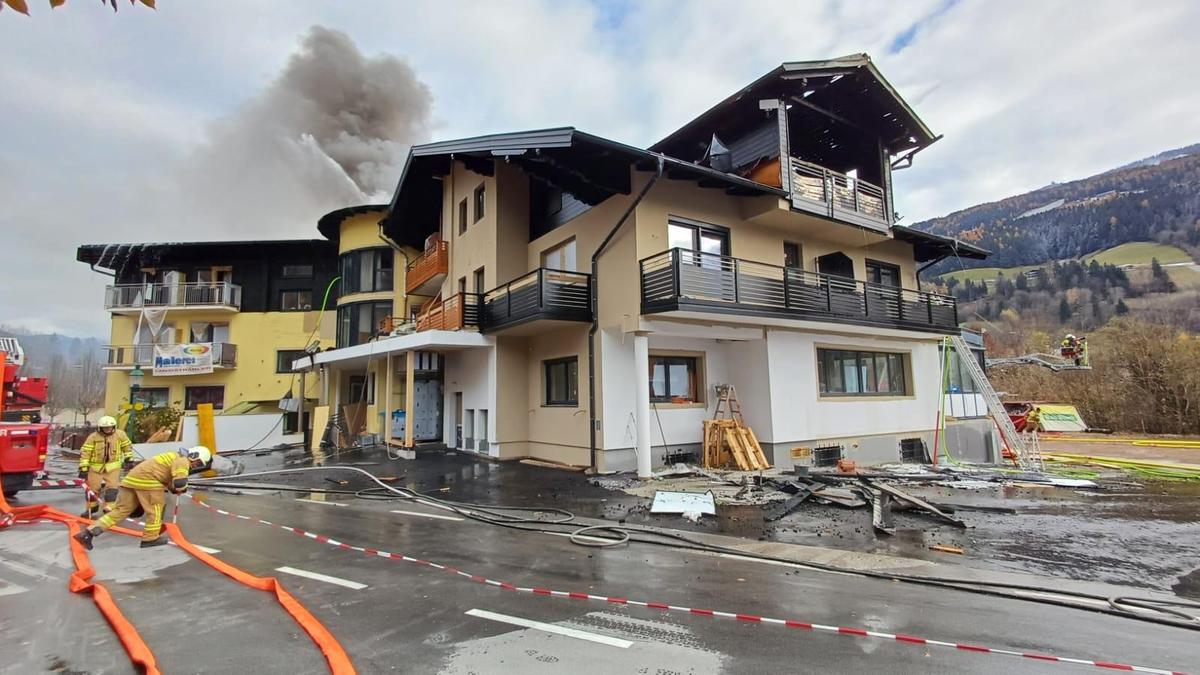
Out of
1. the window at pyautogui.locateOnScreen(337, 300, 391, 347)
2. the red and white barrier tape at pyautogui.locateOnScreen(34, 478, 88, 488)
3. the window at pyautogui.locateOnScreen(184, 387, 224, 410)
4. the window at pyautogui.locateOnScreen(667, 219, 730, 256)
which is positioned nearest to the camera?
the red and white barrier tape at pyautogui.locateOnScreen(34, 478, 88, 488)

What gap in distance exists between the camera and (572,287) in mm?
14617

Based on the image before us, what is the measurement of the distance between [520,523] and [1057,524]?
848 cm

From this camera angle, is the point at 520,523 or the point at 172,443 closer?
the point at 520,523

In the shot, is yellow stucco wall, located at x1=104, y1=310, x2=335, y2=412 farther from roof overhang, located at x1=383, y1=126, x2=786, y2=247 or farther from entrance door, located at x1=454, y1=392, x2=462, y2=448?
roof overhang, located at x1=383, y1=126, x2=786, y2=247

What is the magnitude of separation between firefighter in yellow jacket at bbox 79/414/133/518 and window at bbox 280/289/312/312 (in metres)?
24.7

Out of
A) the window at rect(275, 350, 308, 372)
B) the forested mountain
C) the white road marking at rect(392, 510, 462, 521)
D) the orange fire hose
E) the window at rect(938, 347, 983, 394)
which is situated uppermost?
the forested mountain

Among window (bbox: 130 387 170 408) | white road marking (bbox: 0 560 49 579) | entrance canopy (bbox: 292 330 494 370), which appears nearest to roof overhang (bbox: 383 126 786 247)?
entrance canopy (bbox: 292 330 494 370)

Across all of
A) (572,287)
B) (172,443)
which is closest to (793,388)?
(572,287)

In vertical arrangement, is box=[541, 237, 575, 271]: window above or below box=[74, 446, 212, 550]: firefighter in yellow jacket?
above

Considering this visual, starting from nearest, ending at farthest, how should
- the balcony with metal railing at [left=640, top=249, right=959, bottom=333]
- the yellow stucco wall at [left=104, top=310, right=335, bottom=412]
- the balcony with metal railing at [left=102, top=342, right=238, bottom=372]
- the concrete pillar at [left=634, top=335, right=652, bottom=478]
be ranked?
the balcony with metal railing at [left=640, top=249, right=959, bottom=333] → the concrete pillar at [left=634, top=335, right=652, bottom=478] → the balcony with metal railing at [left=102, top=342, right=238, bottom=372] → the yellow stucco wall at [left=104, top=310, right=335, bottom=412]

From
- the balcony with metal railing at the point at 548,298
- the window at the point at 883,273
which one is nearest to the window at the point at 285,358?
the balcony with metal railing at the point at 548,298

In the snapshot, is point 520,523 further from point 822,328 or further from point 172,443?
point 172,443

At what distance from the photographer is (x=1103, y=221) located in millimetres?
103188

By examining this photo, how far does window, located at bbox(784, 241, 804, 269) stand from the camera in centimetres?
1703
